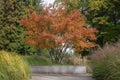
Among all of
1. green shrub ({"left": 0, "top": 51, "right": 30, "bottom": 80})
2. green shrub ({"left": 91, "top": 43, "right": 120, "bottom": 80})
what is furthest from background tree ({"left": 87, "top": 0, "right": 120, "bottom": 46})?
green shrub ({"left": 0, "top": 51, "right": 30, "bottom": 80})

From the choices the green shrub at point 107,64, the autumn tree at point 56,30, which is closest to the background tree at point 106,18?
the autumn tree at point 56,30

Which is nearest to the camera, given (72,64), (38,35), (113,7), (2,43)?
(38,35)

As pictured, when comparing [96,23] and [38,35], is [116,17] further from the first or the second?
[38,35]

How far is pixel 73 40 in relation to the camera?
2380 centimetres

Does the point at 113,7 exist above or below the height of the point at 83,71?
above

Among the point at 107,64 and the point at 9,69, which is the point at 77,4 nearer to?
the point at 107,64

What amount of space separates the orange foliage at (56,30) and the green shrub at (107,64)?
567 cm

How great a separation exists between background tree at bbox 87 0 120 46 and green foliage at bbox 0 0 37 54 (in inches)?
276

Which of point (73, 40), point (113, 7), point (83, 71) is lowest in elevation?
point (83, 71)

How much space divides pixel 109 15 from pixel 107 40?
2874 mm

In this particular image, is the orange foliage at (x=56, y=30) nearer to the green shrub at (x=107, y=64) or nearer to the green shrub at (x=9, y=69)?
the green shrub at (x=107, y=64)

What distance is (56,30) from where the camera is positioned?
2352 cm

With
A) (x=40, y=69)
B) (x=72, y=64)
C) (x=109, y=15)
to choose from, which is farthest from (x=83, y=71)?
(x=109, y=15)

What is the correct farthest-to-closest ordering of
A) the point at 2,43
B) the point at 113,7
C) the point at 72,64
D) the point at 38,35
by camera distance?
the point at 113,7, the point at 2,43, the point at 72,64, the point at 38,35
